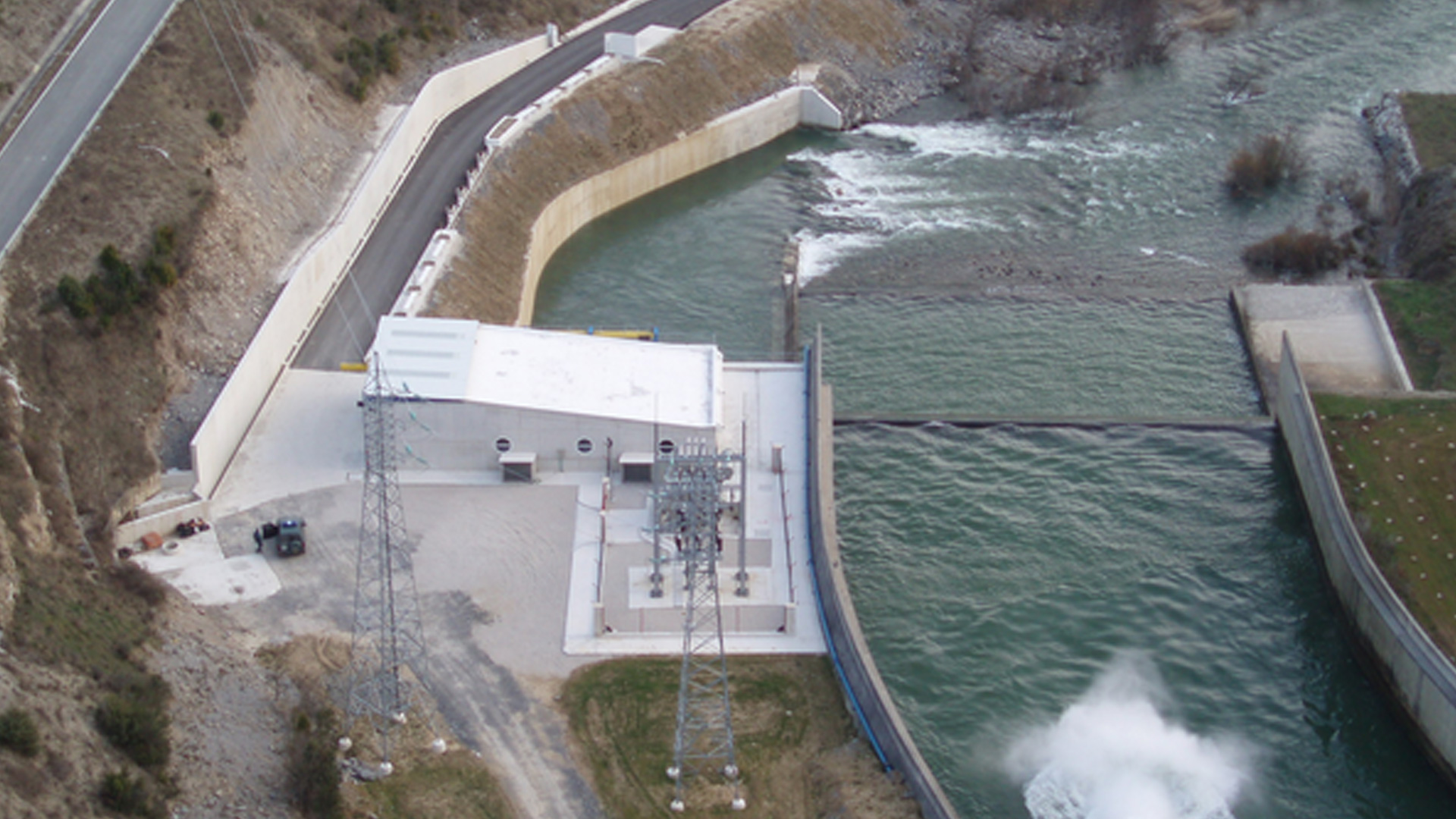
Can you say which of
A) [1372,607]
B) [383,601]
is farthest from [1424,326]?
[383,601]

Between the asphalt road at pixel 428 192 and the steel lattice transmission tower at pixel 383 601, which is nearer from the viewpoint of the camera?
the steel lattice transmission tower at pixel 383 601

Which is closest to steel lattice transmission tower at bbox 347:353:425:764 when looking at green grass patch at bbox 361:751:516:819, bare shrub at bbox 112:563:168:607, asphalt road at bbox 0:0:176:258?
green grass patch at bbox 361:751:516:819

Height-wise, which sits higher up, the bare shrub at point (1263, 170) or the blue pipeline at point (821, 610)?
the bare shrub at point (1263, 170)

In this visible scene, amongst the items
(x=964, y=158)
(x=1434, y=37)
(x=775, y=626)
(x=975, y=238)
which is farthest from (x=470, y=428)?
(x=1434, y=37)

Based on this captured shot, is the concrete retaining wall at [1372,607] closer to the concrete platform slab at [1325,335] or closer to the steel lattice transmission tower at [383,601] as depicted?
the concrete platform slab at [1325,335]

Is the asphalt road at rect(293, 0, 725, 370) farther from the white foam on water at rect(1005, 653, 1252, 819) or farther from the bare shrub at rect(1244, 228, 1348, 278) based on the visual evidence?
the bare shrub at rect(1244, 228, 1348, 278)

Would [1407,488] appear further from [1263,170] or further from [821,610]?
[1263,170]

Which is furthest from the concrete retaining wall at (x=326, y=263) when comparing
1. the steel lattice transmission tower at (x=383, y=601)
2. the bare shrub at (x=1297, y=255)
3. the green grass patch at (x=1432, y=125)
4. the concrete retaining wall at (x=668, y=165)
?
the green grass patch at (x=1432, y=125)
